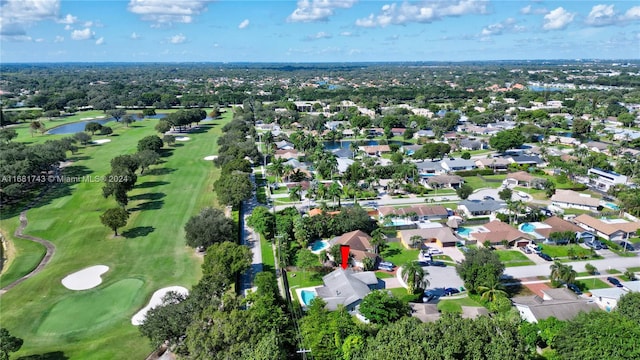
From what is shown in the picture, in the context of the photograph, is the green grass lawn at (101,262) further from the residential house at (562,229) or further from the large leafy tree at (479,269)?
the residential house at (562,229)

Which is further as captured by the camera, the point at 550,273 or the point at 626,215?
the point at 626,215

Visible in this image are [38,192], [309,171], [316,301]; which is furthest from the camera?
[309,171]

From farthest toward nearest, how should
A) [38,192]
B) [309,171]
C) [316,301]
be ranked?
[309,171], [38,192], [316,301]

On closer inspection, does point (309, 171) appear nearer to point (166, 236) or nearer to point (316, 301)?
point (166, 236)

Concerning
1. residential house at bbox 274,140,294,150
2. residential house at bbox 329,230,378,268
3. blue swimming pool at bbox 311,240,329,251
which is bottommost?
blue swimming pool at bbox 311,240,329,251

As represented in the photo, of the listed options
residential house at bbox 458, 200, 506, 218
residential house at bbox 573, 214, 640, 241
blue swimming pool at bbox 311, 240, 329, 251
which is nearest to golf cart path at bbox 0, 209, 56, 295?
blue swimming pool at bbox 311, 240, 329, 251

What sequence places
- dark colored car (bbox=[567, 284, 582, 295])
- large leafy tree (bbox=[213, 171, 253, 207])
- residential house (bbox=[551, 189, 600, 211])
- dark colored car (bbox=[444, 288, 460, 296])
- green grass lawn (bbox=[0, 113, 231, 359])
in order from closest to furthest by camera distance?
1. green grass lawn (bbox=[0, 113, 231, 359])
2. dark colored car (bbox=[444, 288, 460, 296])
3. dark colored car (bbox=[567, 284, 582, 295])
4. large leafy tree (bbox=[213, 171, 253, 207])
5. residential house (bbox=[551, 189, 600, 211])

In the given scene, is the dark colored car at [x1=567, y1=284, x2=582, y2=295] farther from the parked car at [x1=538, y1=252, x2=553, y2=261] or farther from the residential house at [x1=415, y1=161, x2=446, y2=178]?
the residential house at [x1=415, y1=161, x2=446, y2=178]

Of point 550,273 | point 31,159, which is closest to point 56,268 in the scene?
point 31,159
